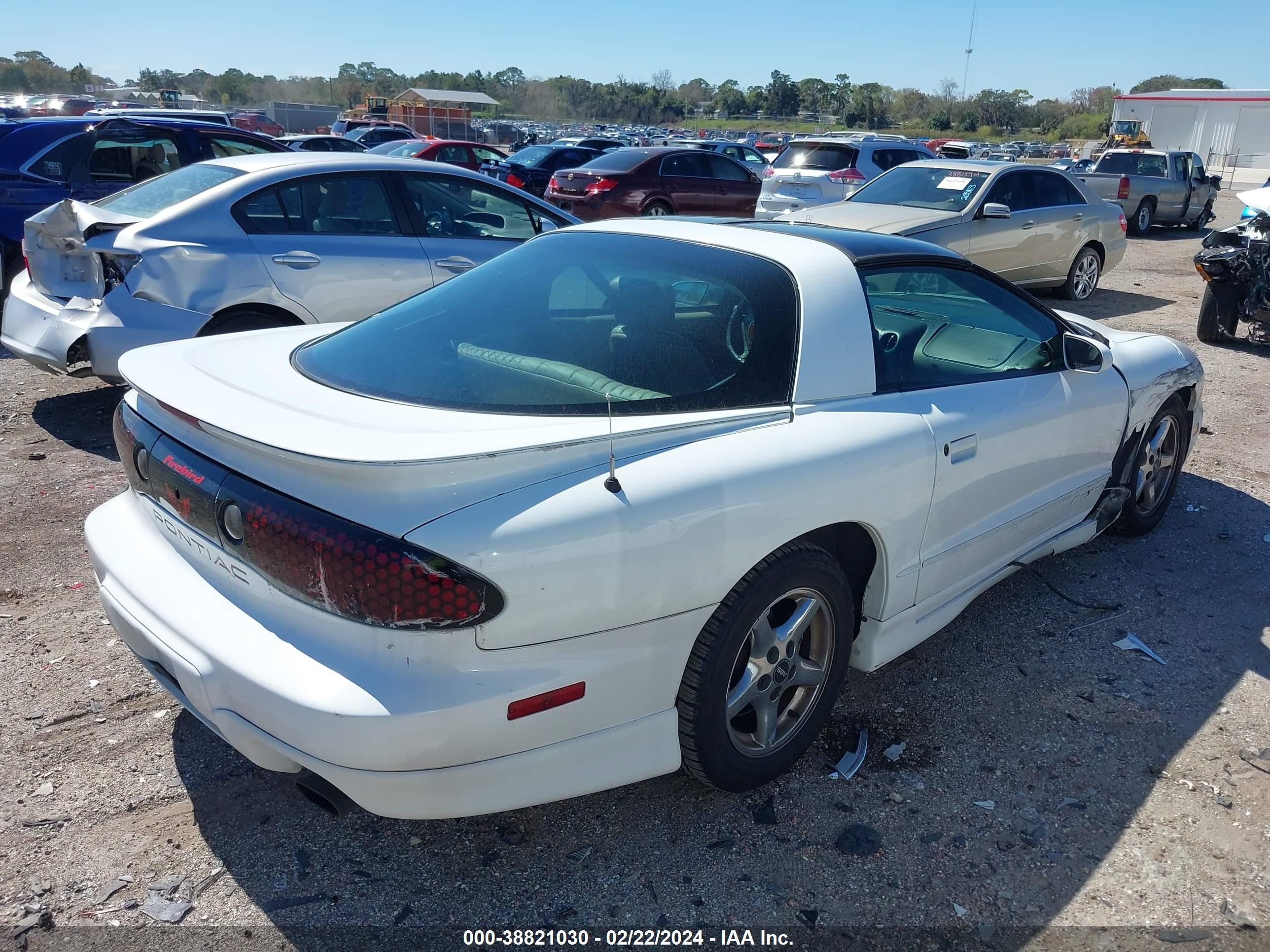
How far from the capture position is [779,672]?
109 inches

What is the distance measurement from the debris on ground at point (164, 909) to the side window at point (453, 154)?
58.6ft

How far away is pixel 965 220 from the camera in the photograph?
9.81m

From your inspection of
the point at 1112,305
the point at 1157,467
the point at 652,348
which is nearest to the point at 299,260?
the point at 652,348

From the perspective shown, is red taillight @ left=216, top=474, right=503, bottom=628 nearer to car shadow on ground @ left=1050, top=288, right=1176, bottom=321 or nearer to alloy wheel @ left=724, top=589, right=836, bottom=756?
alloy wheel @ left=724, top=589, right=836, bottom=756

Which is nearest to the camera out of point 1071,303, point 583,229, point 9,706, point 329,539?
point 329,539

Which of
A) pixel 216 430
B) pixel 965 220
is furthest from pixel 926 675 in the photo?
pixel 965 220

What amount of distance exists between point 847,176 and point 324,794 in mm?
13482

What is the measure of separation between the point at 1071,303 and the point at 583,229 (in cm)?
968

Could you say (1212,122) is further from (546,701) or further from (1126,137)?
(546,701)

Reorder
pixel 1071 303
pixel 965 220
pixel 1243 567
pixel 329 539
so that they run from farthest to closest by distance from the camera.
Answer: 1. pixel 1071 303
2. pixel 965 220
3. pixel 1243 567
4. pixel 329 539

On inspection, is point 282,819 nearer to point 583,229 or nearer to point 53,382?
point 583,229

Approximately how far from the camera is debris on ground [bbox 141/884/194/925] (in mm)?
2357

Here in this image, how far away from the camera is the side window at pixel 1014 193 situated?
404 inches

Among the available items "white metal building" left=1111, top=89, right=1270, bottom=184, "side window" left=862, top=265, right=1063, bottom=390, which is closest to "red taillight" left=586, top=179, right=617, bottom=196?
"side window" left=862, top=265, right=1063, bottom=390
